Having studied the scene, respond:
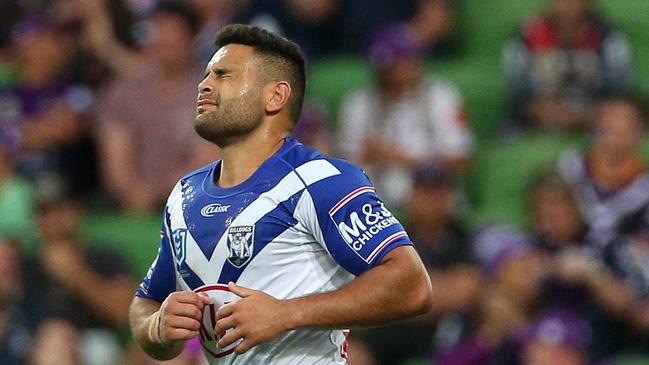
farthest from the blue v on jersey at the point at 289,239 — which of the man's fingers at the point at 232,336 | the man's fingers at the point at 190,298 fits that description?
the man's fingers at the point at 232,336

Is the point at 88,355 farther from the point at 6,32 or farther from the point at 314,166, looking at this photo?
the point at 314,166

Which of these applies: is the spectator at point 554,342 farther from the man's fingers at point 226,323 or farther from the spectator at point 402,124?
the man's fingers at point 226,323

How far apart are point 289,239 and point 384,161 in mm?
4992

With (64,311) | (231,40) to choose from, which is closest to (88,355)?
(64,311)

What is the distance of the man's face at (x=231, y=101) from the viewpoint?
4.33 meters

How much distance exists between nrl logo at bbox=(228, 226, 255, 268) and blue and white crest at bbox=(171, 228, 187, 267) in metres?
0.21

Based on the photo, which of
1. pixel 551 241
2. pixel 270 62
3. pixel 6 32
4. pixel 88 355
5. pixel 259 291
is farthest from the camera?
pixel 6 32

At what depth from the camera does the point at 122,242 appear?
9.37m

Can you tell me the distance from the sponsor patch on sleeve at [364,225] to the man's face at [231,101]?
45 centimetres

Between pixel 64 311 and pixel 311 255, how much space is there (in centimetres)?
495

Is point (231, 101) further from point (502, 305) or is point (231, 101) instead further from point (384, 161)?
point (384, 161)

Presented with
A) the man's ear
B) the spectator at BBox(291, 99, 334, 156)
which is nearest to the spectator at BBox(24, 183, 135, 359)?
the spectator at BBox(291, 99, 334, 156)

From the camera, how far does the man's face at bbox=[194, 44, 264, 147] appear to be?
14.2 ft

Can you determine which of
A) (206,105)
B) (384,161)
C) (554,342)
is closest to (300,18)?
(384,161)
